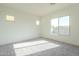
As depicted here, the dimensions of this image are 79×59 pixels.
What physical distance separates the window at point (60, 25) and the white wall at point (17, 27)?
1.49 m

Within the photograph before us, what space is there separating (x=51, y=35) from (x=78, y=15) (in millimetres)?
2599

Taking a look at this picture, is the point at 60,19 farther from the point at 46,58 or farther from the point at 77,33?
the point at 46,58

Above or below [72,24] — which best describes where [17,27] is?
below

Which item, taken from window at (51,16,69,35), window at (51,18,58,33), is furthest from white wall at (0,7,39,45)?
window at (51,16,69,35)

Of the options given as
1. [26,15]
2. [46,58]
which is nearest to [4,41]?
[26,15]

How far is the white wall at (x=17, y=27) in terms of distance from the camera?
17.5 feet

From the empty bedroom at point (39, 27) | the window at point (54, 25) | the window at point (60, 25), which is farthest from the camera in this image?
the window at point (54, 25)

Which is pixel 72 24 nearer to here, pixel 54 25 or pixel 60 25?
pixel 60 25

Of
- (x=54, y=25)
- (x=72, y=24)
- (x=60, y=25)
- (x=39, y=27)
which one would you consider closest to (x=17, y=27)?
(x=39, y=27)

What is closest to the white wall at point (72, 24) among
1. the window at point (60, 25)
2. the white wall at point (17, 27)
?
the window at point (60, 25)

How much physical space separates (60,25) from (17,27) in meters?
2.75

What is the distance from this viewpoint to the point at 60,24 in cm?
614

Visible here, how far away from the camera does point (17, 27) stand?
6113 millimetres

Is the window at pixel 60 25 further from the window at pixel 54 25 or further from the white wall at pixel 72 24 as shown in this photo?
the white wall at pixel 72 24
